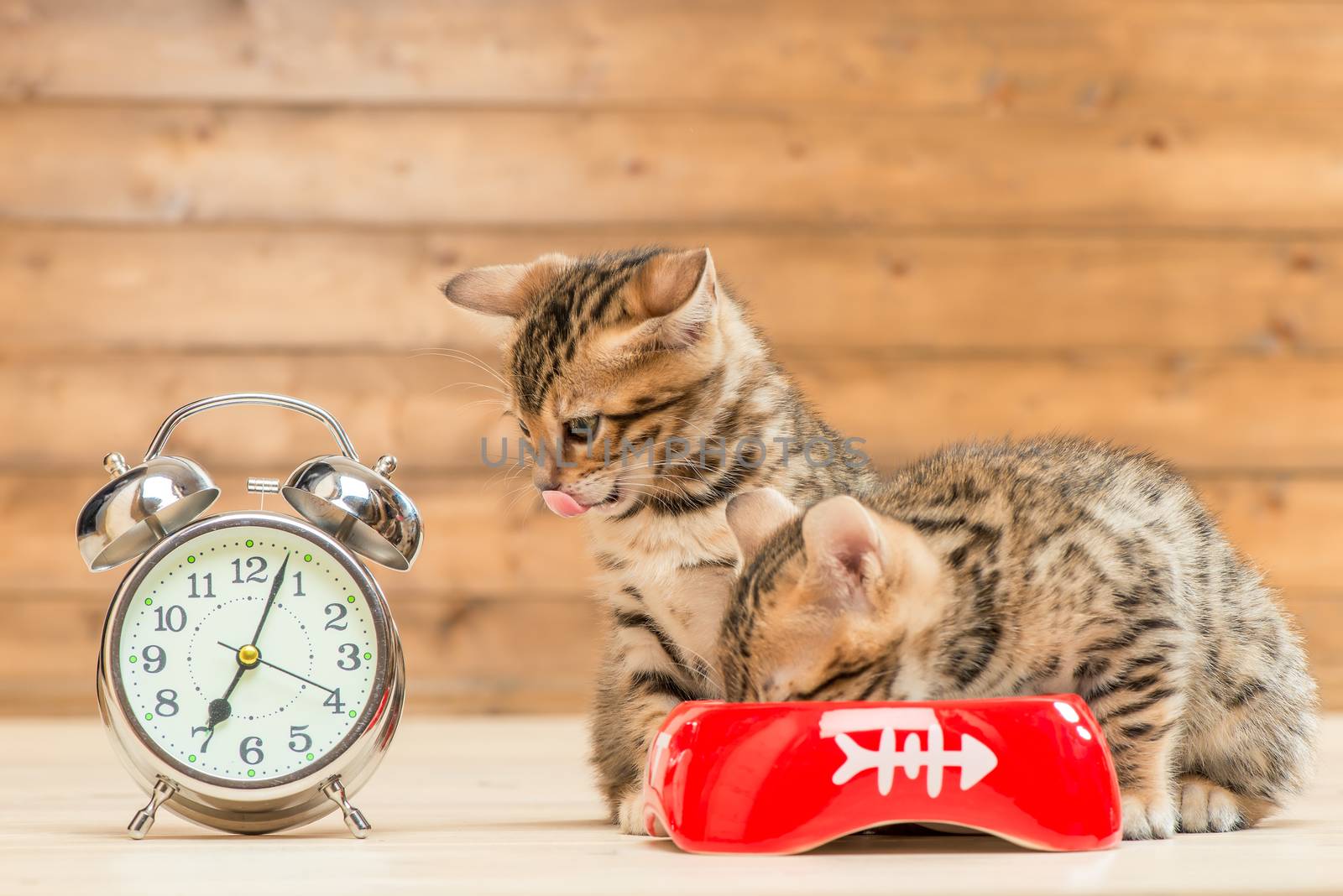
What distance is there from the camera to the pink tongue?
126 centimetres

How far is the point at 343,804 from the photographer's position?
115 centimetres

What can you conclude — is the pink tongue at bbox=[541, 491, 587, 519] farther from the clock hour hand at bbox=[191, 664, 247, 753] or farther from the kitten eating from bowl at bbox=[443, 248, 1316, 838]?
the clock hour hand at bbox=[191, 664, 247, 753]

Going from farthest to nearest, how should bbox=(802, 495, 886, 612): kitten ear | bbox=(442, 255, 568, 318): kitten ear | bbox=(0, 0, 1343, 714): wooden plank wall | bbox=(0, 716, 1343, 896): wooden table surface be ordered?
1. bbox=(0, 0, 1343, 714): wooden plank wall
2. bbox=(442, 255, 568, 318): kitten ear
3. bbox=(802, 495, 886, 612): kitten ear
4. bbox=(0, 716, 1343, 896): wooden table surface

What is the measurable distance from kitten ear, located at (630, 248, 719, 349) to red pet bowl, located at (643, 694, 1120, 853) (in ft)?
1.36

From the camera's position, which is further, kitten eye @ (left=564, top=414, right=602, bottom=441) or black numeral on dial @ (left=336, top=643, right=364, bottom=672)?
kitten eye @ (left=564, top=414, right=602, bottom=441)

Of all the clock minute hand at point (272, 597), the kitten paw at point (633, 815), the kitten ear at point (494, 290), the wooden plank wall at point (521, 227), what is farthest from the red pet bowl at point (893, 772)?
the wooden plank wall at point (521, 227)

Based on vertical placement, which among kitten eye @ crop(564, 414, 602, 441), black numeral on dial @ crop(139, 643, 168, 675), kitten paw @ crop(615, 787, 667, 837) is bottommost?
kitten paw @ crop(615, 787, 667, 837)

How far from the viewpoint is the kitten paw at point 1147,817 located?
3.58ft

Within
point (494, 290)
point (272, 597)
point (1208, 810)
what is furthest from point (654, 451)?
point (1208, 810)

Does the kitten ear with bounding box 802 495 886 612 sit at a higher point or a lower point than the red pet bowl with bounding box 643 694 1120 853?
higher

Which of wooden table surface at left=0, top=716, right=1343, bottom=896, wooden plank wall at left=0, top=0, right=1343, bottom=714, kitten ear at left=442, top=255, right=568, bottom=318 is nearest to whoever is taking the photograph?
wooden table surface at left=0, top=716, right=1343, bottom=896

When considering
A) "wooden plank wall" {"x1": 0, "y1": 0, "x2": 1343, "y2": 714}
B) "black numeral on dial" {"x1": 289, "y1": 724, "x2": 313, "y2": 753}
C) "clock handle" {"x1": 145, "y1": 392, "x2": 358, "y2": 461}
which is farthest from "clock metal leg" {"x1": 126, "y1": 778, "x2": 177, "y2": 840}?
"wooden plank wall" {"x1": 0, "y1": 0, "x2": 1343, "y2": 714}

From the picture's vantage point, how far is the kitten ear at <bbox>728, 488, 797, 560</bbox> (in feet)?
3.78

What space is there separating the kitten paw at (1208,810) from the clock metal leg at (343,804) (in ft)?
2.43
